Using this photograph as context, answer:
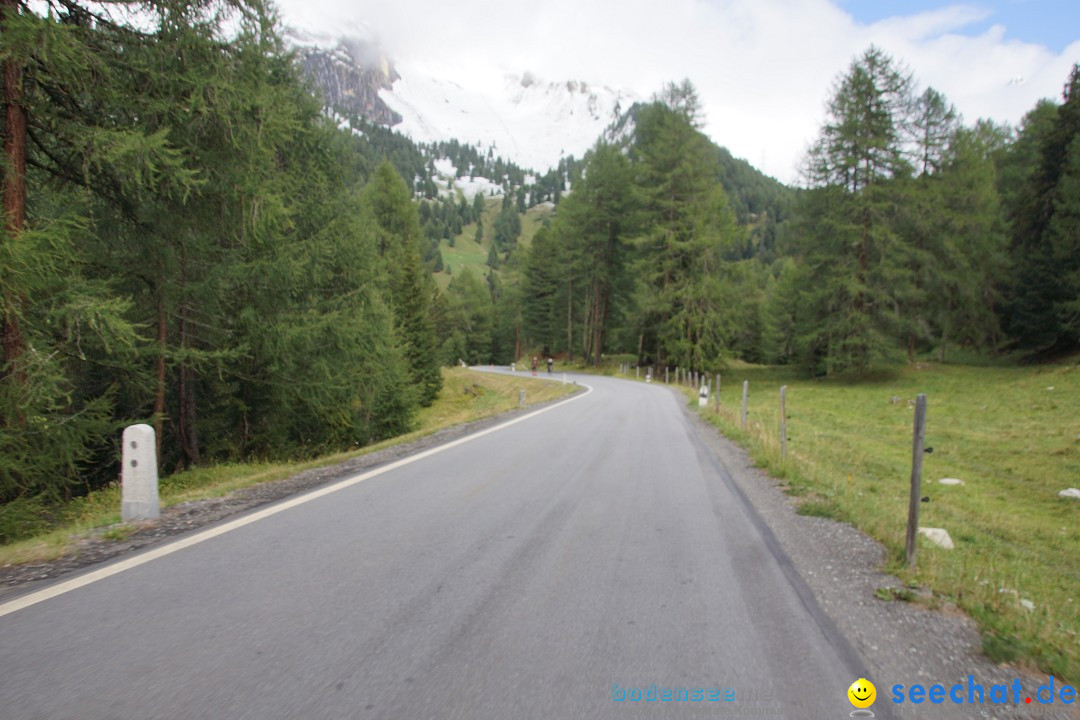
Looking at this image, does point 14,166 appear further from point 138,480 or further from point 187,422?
point 187,422

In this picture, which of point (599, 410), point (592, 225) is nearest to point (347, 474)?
point (599, 410)

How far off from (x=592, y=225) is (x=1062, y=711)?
1822 inches

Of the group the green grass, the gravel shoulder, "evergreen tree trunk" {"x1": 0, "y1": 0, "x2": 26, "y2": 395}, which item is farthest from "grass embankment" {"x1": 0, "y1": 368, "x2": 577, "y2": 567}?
the green grass

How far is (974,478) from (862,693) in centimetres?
1274

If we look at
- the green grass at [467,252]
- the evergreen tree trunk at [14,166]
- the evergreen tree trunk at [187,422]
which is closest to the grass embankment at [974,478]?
the evergreen tree trunk at [14,166]

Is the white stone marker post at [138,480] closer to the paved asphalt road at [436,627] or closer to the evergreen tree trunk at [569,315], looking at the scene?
the paved asphalt road at [436,627]

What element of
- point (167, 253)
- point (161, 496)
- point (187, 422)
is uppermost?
point (167, 253)

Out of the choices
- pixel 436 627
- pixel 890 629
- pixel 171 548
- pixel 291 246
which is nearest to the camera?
pixel 436 627

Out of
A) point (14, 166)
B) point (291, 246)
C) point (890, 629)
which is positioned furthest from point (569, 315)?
point (890, 629)

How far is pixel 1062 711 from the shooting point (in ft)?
8.06

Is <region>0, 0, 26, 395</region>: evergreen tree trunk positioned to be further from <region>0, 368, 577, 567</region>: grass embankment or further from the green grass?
the green grass

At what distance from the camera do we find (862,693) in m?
2.54

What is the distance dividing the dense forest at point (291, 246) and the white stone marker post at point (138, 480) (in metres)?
2.61

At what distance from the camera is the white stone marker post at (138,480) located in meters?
4.94
